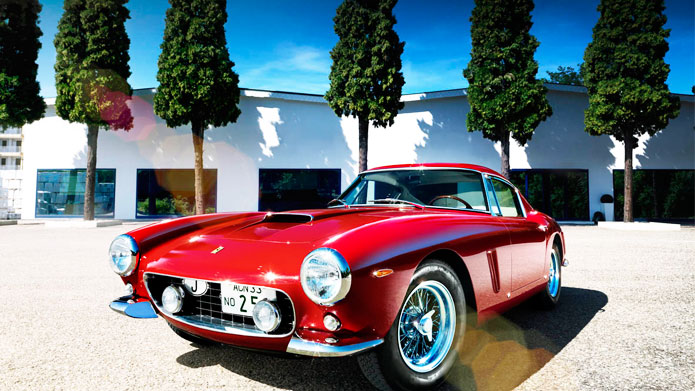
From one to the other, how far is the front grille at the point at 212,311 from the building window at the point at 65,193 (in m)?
18.6

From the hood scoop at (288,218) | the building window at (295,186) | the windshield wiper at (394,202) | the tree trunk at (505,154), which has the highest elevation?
the tree trunk at (505,154)

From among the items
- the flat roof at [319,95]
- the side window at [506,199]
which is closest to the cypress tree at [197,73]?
the flat roof at [319,95]

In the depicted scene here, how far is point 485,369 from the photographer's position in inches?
102

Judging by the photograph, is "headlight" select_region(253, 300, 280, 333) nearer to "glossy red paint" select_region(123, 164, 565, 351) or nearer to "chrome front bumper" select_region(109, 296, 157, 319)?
"glossy red paint" select_region(123, 164, 565, 351)

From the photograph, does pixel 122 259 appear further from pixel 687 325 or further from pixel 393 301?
pixel 687 325

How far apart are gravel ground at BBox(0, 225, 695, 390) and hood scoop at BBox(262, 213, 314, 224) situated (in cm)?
79

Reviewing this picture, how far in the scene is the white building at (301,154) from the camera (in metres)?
17.7

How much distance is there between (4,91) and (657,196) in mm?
26416

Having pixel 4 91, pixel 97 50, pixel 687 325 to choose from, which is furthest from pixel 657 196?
pixel 4 91

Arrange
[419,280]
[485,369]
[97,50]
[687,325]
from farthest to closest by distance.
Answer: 1. [97,50]
2. [687,325]
3. [485,369]
4. [419,280]

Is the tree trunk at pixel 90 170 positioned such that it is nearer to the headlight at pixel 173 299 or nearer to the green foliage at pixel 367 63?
the green foliage at pixel 367 63

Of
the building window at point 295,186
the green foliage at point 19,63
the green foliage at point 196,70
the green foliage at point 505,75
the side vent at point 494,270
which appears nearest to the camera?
the side vent at point 494,270

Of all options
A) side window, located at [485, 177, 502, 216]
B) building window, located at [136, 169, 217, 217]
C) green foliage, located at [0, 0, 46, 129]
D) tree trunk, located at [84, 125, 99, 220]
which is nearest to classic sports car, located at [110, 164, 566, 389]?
side window, located at [485, 177, 502, 216]

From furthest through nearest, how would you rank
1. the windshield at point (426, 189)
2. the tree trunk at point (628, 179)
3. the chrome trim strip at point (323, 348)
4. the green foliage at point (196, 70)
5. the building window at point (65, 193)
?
the building window at point (65, 193), the green foliage at point (196, 70), the tree trunk at point (628, 179), the windshield at point (426, 189), the chrome trim strip at point (323, 348)
